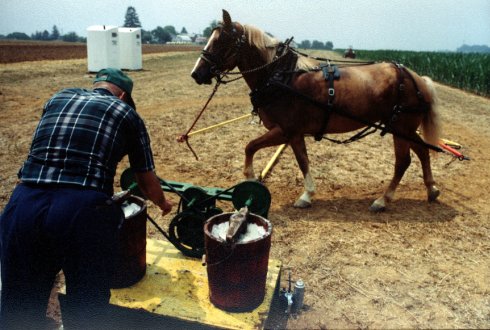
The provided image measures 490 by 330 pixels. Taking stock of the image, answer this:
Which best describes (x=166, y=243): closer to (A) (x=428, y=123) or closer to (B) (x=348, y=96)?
(B) (x=348, y=96)

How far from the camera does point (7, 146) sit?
7875 millimetres

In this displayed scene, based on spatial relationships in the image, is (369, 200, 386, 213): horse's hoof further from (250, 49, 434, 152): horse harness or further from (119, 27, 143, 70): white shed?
(119, 27, 143, 70): white shed

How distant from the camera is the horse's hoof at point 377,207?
18.3ft

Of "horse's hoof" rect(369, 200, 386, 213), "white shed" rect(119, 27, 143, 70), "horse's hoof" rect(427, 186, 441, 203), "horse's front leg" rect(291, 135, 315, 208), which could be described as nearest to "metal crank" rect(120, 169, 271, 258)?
"horse's front leg" rect(291, 135, 315, 208)

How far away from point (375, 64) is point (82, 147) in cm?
462

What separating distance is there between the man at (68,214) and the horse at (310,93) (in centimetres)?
260

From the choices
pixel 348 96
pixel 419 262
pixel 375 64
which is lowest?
pixel 419 262

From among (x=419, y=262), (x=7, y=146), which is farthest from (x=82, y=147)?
(x=7, y=146)

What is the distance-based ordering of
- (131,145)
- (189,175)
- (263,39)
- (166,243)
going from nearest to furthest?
(131,145) → (166,243) → (263,39) → (189,175)

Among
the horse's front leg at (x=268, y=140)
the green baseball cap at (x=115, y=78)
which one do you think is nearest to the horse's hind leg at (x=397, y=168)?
the horse's front leg at (x=268, y=140)

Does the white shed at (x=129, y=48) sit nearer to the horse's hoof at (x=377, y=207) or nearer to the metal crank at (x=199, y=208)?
the horse's hoof at (x=377, y=207)

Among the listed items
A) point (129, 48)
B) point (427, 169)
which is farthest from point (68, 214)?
point (129, 48)

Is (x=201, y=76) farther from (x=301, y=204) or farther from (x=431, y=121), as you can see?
(x=431, y=121)

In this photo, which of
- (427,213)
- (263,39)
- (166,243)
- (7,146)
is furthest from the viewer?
(7,146)
